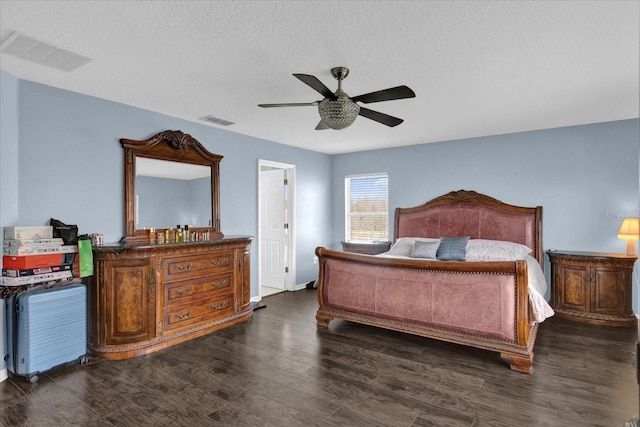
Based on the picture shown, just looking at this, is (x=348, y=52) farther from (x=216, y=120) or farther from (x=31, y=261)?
(x=31, y=261)

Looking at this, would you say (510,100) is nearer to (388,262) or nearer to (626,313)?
(388,262)

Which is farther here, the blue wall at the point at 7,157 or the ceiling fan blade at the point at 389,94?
the blue wall at the point at 7,157

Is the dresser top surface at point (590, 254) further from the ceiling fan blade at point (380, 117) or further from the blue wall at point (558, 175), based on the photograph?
the ceiling fan blade at point (380, 117)

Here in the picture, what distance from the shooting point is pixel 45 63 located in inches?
107

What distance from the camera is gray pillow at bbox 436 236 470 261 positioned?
14.7ft

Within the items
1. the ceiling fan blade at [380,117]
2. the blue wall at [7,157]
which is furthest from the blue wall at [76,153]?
the ceiling fan blade at [380,117]

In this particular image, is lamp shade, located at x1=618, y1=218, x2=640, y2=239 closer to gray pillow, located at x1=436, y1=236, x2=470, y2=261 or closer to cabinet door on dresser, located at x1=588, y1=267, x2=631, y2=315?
cabinet door on dresser, located at x1=588, y1=267, x2=631, y2=315

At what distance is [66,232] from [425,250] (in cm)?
399

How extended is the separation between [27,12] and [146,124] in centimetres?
191

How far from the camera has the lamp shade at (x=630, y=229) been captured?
13.1ft

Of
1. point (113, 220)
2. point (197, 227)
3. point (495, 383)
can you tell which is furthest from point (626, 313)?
point (113, 220)

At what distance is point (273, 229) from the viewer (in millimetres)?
6230

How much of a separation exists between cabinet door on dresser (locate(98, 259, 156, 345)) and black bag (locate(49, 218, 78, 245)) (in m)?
0.33

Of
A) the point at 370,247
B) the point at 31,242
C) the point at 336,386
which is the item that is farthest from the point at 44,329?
the point at 370,247
